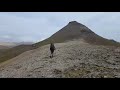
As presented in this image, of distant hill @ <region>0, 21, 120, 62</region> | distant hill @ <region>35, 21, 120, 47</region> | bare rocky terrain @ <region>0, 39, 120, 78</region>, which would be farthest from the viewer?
distant hill @ <region>35, 21, 120, 47</region>

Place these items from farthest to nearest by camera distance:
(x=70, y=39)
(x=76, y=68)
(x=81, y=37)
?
(x=81, y=37)
(x=70, y=39)
(x=76, y=68)

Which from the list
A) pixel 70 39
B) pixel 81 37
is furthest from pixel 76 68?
pixel 81 37

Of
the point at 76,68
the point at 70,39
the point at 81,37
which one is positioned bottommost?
the point at 76,68

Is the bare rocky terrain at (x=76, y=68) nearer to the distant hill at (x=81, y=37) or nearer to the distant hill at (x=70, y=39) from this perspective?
the distant hill at (x=70, y=39)

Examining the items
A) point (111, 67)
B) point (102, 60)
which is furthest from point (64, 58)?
point (111, 67)

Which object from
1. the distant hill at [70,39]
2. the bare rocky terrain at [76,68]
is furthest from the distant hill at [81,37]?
the bare rocky terrain at [76,68]

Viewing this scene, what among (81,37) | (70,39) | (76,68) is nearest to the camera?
(76,68)

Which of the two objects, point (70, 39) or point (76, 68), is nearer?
point (76, 68)

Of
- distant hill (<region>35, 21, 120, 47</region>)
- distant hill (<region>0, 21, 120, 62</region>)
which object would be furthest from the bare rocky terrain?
distant hill (<region>35, 21, 120, 47</region>)

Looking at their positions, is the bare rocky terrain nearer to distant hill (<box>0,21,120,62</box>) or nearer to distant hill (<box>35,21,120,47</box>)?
distant hill (<box>0,21,120,62</box>)

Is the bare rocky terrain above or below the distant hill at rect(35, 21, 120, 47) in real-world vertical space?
below

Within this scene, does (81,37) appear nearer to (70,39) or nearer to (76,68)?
(70,39)
